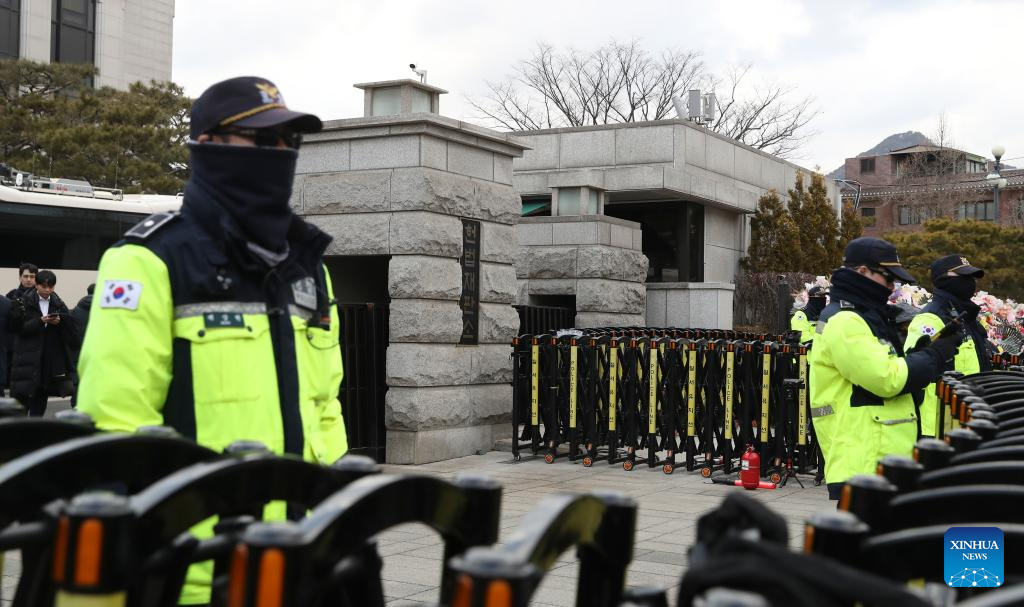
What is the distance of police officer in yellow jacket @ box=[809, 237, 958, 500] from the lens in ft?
17.6

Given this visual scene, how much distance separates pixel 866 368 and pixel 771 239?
15801mm

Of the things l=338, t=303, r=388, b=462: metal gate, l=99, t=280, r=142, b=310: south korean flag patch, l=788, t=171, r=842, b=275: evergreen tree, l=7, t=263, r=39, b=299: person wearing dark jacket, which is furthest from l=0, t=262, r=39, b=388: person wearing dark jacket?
l=788, t=171, r=842, b=275: evergreen tree

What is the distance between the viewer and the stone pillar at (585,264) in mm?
15234

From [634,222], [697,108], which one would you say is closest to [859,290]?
[634,222]

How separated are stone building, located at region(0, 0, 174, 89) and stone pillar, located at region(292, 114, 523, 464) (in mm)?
39876

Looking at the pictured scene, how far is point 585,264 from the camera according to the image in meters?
15.2

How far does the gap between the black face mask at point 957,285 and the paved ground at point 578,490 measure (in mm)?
2019

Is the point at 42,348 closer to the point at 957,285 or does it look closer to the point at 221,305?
the point at 957,285

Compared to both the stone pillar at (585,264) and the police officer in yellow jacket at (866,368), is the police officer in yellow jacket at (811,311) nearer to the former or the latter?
the stone pillar at (585,264)

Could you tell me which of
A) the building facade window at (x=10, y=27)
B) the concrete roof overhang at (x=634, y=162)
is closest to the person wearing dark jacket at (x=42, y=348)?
the concrete roof overhang at (x=634, y=162)

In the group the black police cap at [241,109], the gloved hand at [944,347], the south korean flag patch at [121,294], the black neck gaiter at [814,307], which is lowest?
the gloved hand at [944,347]

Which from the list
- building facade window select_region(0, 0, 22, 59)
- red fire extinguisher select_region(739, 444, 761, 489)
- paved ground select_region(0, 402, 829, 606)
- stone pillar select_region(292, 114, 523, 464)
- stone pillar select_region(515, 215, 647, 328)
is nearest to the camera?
paved ground select_region(0, 402, 829, 606)

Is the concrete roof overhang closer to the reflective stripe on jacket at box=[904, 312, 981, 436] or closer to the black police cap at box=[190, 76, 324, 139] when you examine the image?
the reflective stripe on jacket at box=[904, 312, 981, 436]

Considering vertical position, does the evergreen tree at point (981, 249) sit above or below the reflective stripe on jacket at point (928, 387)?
above
